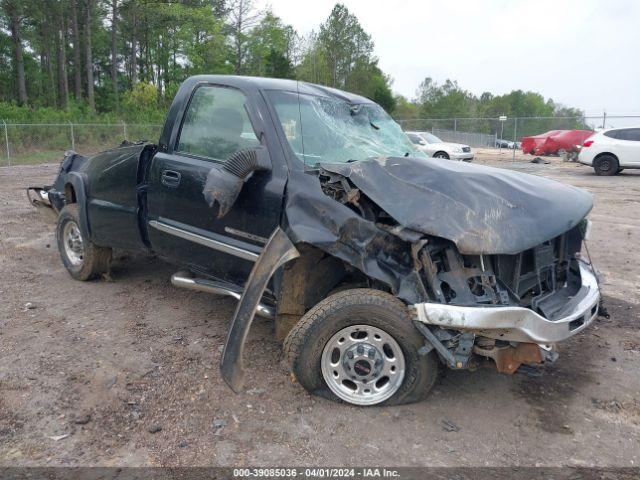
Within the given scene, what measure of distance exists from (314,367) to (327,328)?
0.86ft

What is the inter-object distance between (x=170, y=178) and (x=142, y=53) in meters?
48.9

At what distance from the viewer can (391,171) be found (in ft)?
11.6

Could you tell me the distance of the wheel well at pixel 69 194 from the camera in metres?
5.93

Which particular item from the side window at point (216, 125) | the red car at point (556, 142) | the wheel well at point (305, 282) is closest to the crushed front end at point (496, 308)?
the wheel well at point (305, 282)

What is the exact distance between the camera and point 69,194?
5.98 m

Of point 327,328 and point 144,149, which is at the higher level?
point 144,149

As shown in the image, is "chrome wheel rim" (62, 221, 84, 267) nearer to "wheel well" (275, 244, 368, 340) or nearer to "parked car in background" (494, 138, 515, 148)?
"wheel well" (275, 244, 368, 340)

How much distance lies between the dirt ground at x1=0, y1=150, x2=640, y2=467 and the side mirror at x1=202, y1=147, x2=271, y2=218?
1.18 meters

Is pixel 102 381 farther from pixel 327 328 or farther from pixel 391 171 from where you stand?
pixel 391 171

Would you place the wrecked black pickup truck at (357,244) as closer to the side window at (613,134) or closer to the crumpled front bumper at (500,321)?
the crumpled front bumper at (500,321)

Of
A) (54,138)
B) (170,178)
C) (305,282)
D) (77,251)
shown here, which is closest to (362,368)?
(305,282)

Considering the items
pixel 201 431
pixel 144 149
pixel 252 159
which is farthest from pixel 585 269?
pixel 144 149

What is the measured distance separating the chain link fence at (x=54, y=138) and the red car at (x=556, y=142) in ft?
57.4

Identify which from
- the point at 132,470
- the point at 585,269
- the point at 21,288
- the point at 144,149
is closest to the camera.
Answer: the point at 132,470
